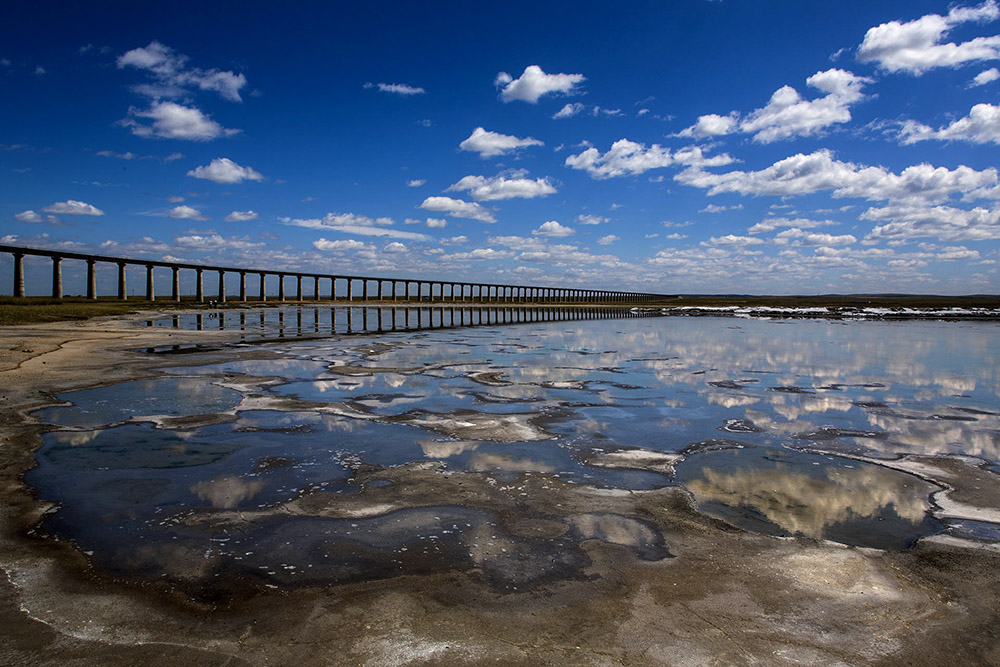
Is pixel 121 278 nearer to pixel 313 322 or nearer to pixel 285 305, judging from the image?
pixel 285 305

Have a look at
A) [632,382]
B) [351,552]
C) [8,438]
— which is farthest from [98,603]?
[632,382]

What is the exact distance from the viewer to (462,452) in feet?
23.4

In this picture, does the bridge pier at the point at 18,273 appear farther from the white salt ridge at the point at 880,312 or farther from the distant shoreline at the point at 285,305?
the white salt ridge at the point at 880,312

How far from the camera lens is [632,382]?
13.1m

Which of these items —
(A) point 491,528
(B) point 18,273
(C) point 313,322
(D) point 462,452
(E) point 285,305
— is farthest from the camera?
(E) point 285,305

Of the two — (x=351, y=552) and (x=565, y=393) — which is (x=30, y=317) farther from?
(x=351, y=552)

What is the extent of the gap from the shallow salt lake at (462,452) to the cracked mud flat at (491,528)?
44mm

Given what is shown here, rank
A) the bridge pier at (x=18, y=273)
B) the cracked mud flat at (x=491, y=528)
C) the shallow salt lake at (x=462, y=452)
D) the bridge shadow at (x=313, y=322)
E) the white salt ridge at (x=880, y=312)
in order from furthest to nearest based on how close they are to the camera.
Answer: the white salt ridge at (x=880, y=312) < the bridge pier at (x=18, y=273) < the bridge shadow at (x=313, y=322) < the shallow salt lake at (x=462, y=452) < the cracked mud flat at (x=491, y=528)

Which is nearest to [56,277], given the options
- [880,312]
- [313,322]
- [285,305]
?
[285,305]

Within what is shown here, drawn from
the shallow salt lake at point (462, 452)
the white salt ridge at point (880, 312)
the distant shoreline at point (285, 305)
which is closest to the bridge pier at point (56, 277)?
the distant shoreline at point (285, 305)

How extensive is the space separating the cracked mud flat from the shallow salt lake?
0.14ft

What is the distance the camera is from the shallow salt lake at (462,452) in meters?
4.59

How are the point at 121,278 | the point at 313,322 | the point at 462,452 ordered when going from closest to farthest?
the point at 462,452, the point at 313,322, the point at 121,278

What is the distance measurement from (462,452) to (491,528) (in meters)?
2.36
